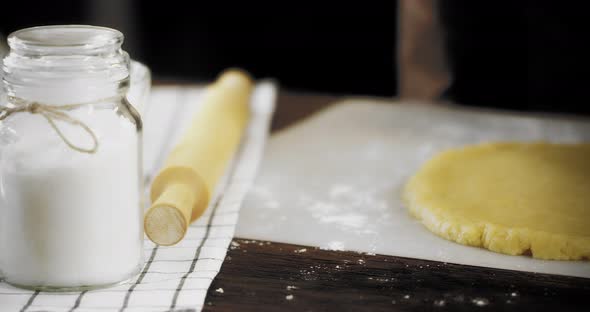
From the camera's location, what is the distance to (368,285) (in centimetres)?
100

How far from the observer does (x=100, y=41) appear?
0.89 m

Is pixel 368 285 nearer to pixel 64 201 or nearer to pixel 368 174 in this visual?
pixel 64 201

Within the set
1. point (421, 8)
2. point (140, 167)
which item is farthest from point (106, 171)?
point (421, 8)

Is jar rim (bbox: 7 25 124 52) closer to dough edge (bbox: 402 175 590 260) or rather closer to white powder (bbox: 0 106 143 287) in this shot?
white powder (bbox: 0 106 143 287)

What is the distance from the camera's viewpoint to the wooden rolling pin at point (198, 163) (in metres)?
1.04

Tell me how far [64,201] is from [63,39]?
20 centimetres

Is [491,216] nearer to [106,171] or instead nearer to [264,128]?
[106,171]

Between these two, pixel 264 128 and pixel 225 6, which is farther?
pixel 225 6

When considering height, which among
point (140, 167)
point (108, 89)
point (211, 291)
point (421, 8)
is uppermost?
point (421, 8)

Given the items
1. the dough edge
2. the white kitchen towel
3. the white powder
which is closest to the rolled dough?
the dough edge

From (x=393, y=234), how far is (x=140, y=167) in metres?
0.44

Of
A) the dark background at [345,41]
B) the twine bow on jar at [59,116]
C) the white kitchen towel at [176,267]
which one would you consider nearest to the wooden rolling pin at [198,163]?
the white kitchen towel at [176,267]

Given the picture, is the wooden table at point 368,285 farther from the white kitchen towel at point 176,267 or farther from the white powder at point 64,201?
the white powder at point 64,201

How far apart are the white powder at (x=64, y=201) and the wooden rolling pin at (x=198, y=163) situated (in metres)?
0.09
